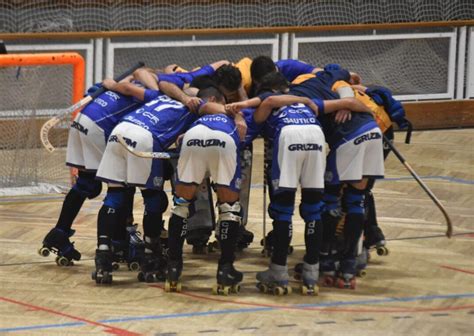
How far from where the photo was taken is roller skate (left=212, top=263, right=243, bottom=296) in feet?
25.9

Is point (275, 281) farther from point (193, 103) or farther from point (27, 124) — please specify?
point (27, 124)

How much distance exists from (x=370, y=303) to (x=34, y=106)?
181 inches

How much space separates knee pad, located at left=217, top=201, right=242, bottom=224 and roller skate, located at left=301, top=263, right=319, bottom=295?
584 mm

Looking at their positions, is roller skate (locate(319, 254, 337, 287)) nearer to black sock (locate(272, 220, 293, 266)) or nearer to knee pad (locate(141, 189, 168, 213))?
black sock (locate(272, 220, 293, 266))

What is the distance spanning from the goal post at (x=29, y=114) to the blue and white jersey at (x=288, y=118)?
3.51m

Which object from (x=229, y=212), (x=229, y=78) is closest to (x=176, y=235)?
(x=229, y=212)

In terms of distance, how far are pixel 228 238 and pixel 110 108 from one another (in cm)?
139

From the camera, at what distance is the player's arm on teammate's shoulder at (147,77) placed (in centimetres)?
852

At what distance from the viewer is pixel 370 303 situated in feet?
25.6

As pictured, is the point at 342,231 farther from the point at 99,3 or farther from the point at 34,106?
the point at 99,3

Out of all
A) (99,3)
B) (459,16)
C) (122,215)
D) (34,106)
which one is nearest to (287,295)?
(122,215)

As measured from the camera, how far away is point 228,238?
785cm

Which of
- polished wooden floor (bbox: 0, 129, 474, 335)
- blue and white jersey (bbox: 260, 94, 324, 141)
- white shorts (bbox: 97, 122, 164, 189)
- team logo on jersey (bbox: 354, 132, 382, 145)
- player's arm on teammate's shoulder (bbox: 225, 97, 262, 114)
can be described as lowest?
polished wooden floor (bbox: 0, 129, 474, 335)

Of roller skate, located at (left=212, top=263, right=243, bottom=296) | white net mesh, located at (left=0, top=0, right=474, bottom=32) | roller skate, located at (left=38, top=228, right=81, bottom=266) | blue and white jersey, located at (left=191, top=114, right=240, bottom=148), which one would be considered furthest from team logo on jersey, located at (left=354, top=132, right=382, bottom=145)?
white net mesh, located at (left=0, top=0, right=474, bottom=32)
